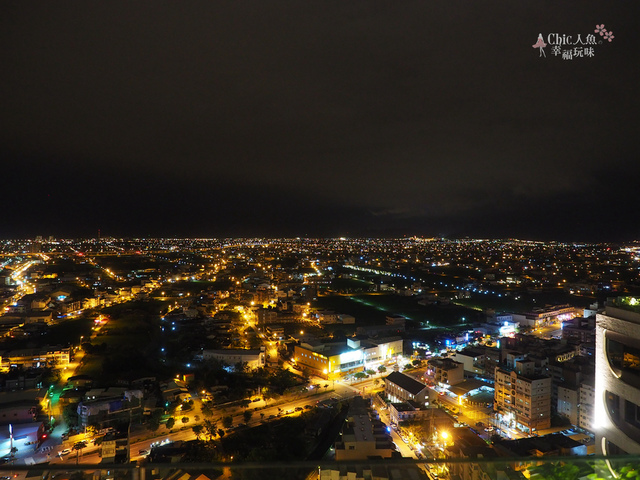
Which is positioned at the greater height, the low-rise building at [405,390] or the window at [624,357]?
the window at [624,357]

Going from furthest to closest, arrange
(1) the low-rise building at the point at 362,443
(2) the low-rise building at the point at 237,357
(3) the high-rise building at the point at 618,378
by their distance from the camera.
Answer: (2) the low-rise building at the point at 237,357 < (1) the low-rise building at the point at 362,443 < (3) the high-rise building at the point at 618,378

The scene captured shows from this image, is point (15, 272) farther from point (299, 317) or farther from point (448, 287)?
point (448, 287)

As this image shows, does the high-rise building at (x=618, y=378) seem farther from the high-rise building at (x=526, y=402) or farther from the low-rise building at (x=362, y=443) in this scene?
the high-rise building at (x=526, y=402)

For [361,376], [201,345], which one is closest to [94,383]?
[201,345]

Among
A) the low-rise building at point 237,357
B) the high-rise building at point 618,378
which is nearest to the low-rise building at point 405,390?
the low-rise building at point 237,357

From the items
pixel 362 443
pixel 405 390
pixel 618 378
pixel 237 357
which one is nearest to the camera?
pixel 618 378

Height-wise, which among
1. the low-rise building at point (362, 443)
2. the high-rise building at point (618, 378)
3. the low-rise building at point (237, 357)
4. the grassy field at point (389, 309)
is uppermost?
the high-rise building at point (618, 378)

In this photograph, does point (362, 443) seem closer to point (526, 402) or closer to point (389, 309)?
point (526, 402)

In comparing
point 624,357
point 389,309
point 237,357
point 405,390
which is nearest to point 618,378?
point 624,357
